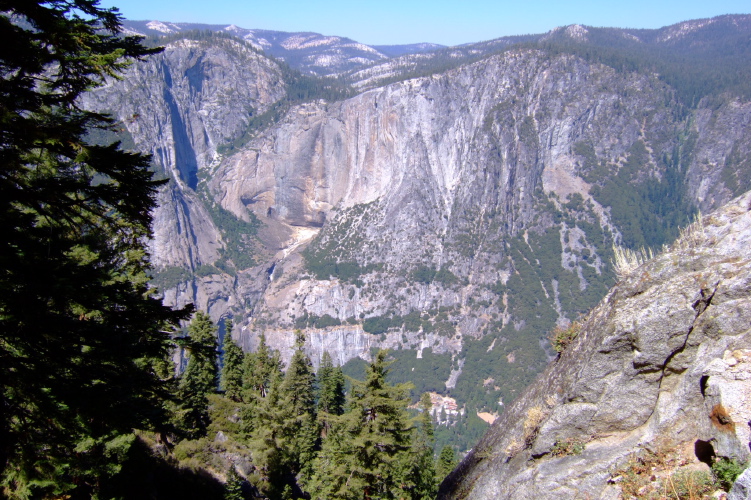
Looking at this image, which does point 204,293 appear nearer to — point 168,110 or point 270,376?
point 168,110

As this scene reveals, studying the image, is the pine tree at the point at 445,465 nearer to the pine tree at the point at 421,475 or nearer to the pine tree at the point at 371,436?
the pine tree at the point at 421,475

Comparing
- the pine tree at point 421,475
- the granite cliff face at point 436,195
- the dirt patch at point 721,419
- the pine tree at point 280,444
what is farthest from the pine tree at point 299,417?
the granite cliff face at point 436,195

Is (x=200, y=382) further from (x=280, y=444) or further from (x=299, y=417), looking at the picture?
(x=280, y=444)

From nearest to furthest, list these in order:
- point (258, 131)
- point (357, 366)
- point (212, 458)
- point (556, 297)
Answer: point (212, 458) → point (357, 366) → point (556, 297) → point (258, 131)

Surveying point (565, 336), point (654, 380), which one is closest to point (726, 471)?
point (654, 380)

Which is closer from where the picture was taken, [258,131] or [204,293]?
[204,293]

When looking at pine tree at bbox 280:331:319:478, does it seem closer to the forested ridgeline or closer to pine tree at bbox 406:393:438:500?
the forested ridgeline

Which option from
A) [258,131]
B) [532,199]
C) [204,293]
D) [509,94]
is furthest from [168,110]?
[532,199]
